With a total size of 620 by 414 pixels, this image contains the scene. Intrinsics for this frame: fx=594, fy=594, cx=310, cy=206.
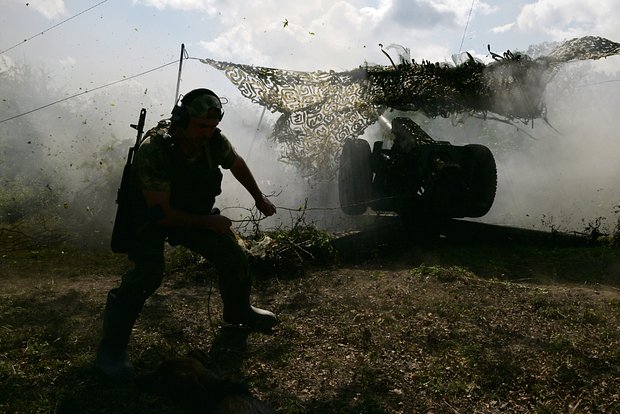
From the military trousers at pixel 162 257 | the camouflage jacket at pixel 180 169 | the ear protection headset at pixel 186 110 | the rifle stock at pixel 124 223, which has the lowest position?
the military trousers at pixel 162 257

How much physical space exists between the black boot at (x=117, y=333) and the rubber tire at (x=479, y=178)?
19.2ft

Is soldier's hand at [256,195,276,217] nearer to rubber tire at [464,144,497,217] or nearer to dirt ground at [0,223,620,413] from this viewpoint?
dirt ground at [0,223,620,413]

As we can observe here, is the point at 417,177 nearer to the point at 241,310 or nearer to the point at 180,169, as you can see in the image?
the point at 241,310

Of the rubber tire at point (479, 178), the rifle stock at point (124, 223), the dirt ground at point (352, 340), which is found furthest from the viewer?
the rubber tire at point (479, 178)

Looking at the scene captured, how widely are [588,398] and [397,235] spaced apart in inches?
203

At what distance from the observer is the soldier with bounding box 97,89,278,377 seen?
372 cm

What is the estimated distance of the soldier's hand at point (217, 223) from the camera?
389cm

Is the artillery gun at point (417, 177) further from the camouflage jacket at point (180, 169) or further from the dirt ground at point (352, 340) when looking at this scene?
the camouflage jacket at point (180, 169)

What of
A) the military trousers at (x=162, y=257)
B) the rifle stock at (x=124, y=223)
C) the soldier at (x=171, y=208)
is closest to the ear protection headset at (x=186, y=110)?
the soldier at (x=171, y=208)

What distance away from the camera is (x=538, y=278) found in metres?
6.72

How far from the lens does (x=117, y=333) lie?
3760 mm

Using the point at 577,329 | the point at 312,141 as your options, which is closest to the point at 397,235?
the point at 312,141

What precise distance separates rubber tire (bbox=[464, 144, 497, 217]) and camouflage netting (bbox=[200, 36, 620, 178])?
1.11 m

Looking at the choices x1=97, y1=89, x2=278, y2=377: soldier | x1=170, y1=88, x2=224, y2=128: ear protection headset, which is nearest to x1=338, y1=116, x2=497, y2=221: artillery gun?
x1=97, y1=89, x2=278, y2=377: soldier
